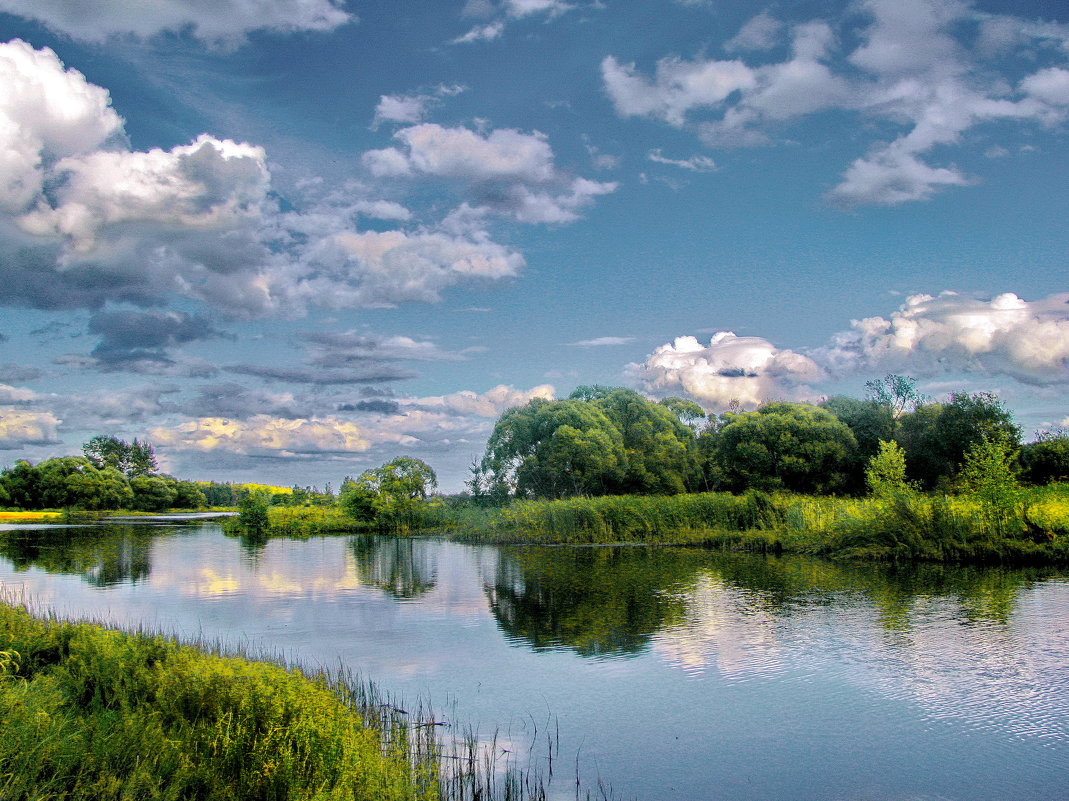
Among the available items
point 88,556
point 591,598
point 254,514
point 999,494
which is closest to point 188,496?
point 254,514

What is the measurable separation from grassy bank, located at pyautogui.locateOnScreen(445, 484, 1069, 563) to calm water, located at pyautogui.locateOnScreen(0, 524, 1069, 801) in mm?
2016

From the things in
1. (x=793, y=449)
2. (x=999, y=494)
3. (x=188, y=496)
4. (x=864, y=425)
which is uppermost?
(x=864, y=425)

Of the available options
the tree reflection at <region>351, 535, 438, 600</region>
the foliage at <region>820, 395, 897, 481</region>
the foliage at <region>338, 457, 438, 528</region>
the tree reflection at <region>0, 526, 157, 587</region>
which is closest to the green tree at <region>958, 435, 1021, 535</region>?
the tree reflection at <region>351, 535, 438, 600</region>

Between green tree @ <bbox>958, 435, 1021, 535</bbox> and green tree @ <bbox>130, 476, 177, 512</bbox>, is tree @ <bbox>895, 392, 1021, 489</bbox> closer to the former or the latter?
green tree @ <bbox>958, 435, 1021, 535</bbox>

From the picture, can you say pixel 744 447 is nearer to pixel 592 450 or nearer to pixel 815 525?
pixel 592 450

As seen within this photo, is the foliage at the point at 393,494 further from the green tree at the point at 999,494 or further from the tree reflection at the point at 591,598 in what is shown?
the green tree at the point at 999,494

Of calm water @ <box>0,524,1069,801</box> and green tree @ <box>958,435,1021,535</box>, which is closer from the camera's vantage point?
calm water @ <box>0,524,1069,801</box>

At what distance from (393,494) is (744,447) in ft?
71.5

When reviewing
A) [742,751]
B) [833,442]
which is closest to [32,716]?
[742,751]

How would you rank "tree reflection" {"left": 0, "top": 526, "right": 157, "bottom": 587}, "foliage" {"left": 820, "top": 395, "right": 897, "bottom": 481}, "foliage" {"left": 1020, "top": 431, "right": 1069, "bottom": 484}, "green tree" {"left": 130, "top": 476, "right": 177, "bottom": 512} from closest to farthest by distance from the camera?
"tree reflection" {"left": 0, "top": 526, "right": 157, "bottom": 587}, "foliage" {"left": 1020, "top": 431, "right": 1069, "bottom": 484}, "foliage" {"left": 820, "top": 395, "right": 897, "bottom": 481}, "green tree" {"left": 130, "top": 476, "right": 177, "bottom": 512}

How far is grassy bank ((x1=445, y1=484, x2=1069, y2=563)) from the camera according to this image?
2066 centimetres

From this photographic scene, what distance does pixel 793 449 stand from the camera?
4325 cm

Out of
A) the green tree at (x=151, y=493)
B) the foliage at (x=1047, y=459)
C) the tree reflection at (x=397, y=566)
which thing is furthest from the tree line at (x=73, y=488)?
the foliage at (x=1047, y=459)

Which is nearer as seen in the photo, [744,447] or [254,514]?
[744,447]
